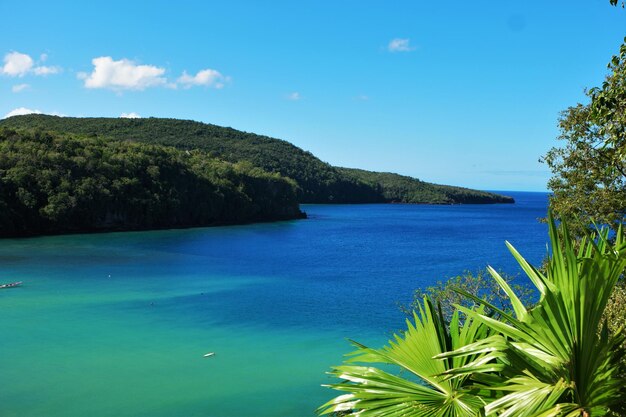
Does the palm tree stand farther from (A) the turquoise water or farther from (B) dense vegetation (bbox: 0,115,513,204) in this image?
(B) dense vegetation (bbox: 0,115,513,204)

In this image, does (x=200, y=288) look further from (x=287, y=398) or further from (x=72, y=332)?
(x=287, y=398)

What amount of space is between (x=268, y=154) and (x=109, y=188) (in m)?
78.0

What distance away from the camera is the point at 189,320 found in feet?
76.0

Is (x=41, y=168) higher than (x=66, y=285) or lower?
higher

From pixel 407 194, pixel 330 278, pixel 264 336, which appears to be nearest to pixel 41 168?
pixel 330 278

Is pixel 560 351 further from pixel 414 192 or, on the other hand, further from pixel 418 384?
pixel 414 192

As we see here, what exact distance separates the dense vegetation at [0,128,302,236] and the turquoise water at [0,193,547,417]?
750 cm

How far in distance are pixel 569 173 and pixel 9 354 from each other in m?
18.5

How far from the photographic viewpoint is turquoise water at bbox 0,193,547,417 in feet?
49.1

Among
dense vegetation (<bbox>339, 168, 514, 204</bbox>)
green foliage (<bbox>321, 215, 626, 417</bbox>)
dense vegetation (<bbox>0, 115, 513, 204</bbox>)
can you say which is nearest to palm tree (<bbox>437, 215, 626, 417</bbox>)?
green foliage (<bbox>321, 215, 626, 417</bbox>)

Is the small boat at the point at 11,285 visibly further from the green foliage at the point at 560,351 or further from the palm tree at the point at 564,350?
the palm tree at the point at 564,350

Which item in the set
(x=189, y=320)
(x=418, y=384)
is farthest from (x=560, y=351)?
(x=189, y=320)

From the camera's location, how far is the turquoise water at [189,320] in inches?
589

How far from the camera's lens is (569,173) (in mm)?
14188
